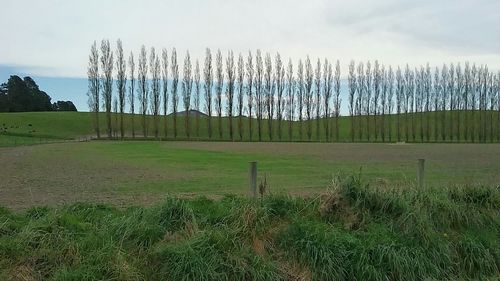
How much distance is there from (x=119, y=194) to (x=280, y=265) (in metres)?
10.1

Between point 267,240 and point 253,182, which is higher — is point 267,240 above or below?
below

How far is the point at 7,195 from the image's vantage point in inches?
608

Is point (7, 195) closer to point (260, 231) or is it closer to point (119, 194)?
point (119, 194)

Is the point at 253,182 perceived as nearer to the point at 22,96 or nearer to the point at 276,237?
the point at 276,237

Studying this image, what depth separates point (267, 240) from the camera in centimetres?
732

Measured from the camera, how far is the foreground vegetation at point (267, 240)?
6.31 metres

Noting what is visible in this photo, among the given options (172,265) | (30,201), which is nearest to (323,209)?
(172,265)

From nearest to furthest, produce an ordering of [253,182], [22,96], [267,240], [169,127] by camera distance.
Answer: [267,240], [253,182], [169,127], [22,96]

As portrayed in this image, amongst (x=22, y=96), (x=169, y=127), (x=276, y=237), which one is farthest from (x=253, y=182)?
(x=22, y=96)

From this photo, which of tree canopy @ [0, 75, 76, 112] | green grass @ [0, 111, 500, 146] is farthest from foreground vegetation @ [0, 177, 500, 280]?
tree canopy @ [0, 75, 76, 112]

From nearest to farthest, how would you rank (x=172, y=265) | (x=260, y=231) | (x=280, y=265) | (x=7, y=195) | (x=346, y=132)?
(x=172, y=265), (x=280, y=265), (x=260, y=231), (x=7, y=195), (x=346, y=132)

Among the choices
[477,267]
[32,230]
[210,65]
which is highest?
[210,65]

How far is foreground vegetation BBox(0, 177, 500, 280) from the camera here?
631cm

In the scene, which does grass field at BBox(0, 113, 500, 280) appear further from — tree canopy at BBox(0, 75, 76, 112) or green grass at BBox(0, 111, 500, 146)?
tree canopy at BBox(0, 75, 76, 112)
